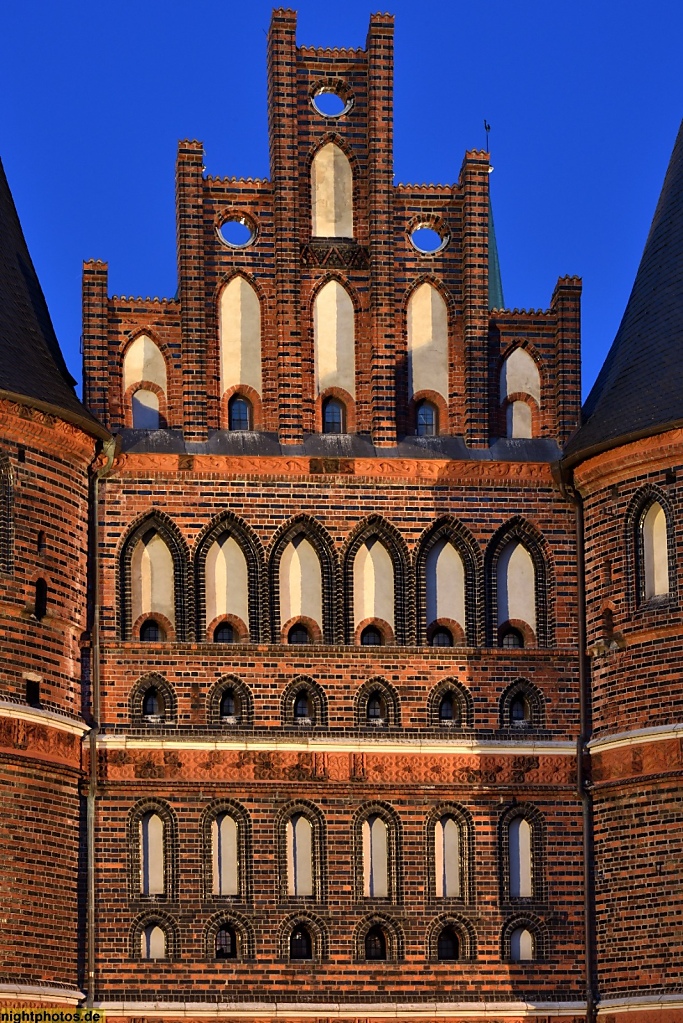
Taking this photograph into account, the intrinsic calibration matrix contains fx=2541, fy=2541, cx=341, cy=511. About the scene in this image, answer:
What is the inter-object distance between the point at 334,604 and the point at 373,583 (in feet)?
1.80

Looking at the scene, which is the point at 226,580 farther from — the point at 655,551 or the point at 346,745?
the point at 655,551

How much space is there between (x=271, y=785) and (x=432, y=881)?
81.8 inches

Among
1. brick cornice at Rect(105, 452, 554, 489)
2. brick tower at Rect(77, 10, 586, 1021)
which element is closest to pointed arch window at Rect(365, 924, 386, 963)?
brick tower at Rect(77, 10, 586, 1021)

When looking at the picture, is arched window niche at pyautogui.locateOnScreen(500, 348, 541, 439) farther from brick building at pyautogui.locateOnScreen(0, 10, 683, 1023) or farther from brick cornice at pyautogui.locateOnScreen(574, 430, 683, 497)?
brick cornice at pyautogui.locateOnScreen(574, 430, 683, 497)

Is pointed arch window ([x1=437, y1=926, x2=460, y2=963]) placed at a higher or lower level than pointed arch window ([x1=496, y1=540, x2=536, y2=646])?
lower

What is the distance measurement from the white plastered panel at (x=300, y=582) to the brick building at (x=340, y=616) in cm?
4

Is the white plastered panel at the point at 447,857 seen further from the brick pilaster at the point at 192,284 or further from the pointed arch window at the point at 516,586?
the brick pilaster at the point at 192,284

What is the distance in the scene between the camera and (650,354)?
93.7 feet

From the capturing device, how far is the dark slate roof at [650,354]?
27.9m

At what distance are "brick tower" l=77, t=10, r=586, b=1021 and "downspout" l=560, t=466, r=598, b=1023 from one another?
11 cm

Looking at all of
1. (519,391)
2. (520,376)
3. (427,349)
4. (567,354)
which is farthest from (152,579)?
(567,354)

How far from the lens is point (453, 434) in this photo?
29406 millimetres

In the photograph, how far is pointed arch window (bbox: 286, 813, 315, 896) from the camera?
1089 inches

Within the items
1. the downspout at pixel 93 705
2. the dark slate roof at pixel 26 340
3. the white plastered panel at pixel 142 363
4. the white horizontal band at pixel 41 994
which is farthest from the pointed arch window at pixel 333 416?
the white horizontal band at pixel 41 994
